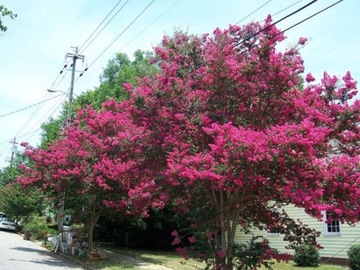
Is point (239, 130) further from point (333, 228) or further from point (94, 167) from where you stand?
point (333, 228)

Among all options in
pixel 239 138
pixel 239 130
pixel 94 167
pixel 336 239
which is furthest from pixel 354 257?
pixel 94 167

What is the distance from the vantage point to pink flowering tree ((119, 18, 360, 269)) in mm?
7906

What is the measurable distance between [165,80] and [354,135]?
4.43 meters

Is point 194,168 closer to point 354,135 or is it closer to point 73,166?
point 354,135

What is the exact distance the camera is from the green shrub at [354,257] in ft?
49.4

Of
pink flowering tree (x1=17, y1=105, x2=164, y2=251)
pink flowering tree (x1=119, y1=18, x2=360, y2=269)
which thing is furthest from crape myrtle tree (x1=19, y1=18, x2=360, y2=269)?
pink flowering tree (x1=17, y1=105, x2=164, y2=251)

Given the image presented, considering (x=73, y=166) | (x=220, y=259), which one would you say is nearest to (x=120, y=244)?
(x=73, y=166)

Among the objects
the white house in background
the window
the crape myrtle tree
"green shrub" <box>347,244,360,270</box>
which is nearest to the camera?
the crape myrtle tree

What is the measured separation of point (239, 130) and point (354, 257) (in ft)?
31.6

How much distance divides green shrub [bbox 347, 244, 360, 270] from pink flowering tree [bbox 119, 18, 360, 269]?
6321 mm

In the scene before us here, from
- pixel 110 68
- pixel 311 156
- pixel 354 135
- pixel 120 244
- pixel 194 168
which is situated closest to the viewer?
pixel 311 156

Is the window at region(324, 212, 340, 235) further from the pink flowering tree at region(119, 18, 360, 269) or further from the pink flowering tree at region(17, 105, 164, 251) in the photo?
the pink flowering tree at region(119, 18, 360, 269)

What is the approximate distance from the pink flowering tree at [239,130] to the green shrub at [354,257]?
6.32 m

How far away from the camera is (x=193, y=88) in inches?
408
